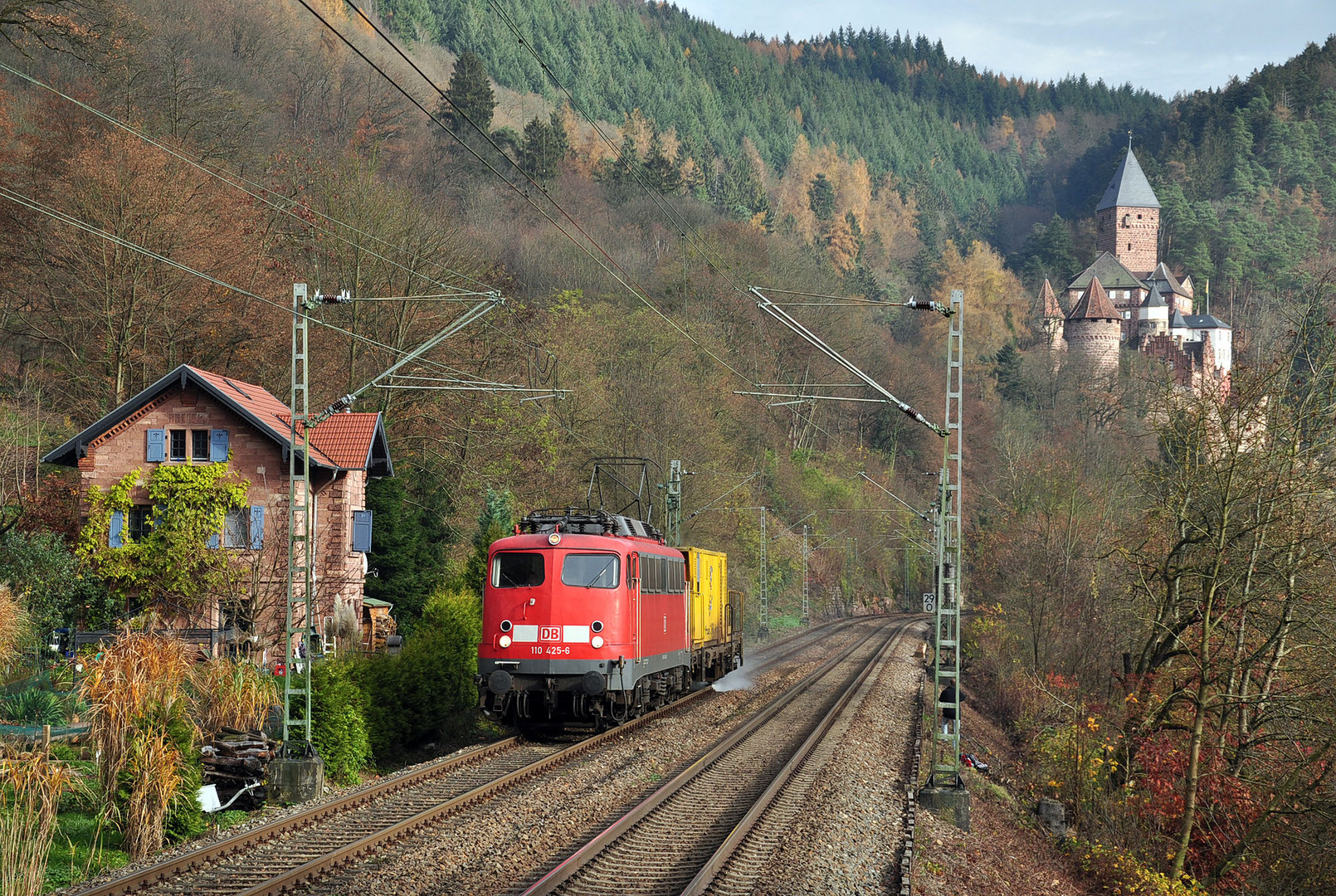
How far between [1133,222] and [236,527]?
14695cm

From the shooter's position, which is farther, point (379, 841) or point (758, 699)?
point (758, 699)

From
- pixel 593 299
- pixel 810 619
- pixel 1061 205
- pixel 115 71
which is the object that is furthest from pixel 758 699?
pixel 1061 205

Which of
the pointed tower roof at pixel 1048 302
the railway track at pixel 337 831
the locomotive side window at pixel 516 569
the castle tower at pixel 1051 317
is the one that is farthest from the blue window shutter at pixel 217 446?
the pointed tower roof at pixel 1048 302

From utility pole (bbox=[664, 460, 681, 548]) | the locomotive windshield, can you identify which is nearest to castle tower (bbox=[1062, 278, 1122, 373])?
utility pole (bbox=[664, 460, 681, 548])

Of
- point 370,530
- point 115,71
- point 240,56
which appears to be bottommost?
point 370,530

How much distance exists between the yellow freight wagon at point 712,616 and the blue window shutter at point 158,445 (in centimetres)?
1391

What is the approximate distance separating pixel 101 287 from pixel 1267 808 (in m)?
29.4

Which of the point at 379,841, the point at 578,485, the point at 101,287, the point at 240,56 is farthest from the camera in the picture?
the point at 240,56

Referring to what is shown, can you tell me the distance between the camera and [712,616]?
27703 mm

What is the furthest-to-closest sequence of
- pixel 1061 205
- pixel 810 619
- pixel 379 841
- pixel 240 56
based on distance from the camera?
1. pixel 1061 205
2. pixel 810 619
3. pixel 240 56
4. pixel 379 841

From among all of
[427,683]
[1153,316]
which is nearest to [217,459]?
[427,683]

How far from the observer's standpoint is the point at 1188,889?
18422mm

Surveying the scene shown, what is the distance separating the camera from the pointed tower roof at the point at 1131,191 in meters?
154

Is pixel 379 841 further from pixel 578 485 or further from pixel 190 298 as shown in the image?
pixel 578 485
